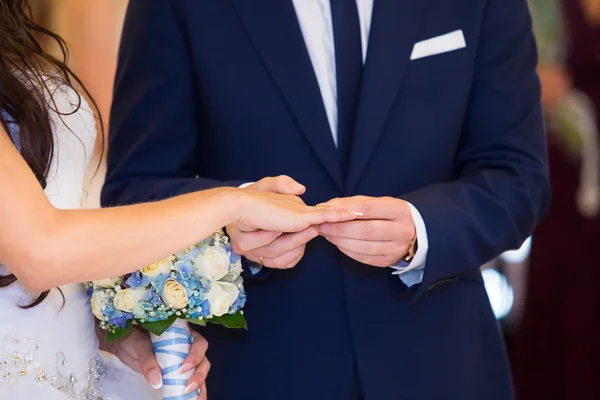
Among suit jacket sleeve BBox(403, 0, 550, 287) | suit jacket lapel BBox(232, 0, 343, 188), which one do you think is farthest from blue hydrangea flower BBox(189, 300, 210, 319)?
suit jacket sleeve BBox(403, 0, 550, 287)

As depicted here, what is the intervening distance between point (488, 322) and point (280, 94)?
75cm

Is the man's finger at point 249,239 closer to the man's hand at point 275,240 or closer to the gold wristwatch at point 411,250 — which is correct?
the man's hand at point 275,240

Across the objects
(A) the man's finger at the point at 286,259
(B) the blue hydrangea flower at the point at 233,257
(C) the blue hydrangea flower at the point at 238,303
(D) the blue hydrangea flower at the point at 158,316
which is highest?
(B) the blue hydrangea flower at the point at 233,257

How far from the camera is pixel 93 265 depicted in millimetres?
1649

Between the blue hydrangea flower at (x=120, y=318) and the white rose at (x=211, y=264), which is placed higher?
the white rose at (x=211, y=264)

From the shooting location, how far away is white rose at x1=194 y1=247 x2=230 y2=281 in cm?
190

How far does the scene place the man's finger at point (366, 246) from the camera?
1.99 meters

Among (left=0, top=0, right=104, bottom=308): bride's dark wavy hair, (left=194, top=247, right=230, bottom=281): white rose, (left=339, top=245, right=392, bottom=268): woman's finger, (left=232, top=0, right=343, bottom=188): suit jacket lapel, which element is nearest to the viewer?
(left=0, top=0, right=104, bottom=308): bride's dark wavy hair

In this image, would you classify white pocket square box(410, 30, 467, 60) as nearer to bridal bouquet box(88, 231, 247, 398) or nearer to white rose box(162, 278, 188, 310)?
bridal bouquet box(88, 231, 247, 398)

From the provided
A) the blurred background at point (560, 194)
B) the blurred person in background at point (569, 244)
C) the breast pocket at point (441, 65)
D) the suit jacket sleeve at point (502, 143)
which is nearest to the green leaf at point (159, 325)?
the suit jacket sleeve at point (502, 143)

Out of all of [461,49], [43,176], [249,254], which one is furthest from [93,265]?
[461,49]

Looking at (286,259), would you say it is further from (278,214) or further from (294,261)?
(278,214)

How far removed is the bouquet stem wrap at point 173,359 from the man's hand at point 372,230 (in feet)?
1.22

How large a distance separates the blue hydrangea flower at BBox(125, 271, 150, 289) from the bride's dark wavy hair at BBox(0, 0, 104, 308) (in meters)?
0.17
